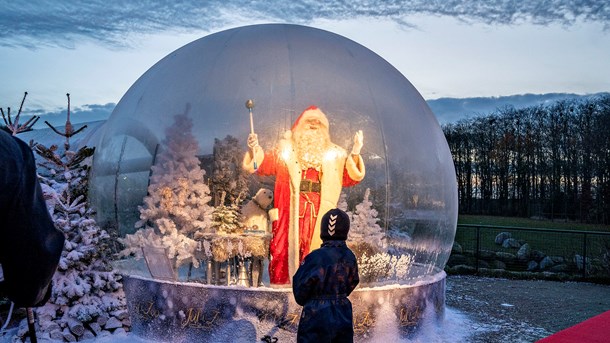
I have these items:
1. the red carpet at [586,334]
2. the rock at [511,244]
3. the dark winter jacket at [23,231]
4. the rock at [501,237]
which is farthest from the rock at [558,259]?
the dark winter jacket at [23,231]

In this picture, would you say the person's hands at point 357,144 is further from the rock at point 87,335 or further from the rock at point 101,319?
the rock at point 87,335

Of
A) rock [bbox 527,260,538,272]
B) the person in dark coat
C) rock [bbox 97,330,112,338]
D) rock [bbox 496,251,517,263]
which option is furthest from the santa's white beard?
rock [bbox 496,251,517,263]

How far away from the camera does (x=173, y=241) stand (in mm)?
7789

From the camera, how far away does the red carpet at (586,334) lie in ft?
22.5

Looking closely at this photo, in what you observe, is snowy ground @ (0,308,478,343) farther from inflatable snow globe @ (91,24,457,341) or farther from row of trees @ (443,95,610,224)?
row of trees @ (443,95,610,224)

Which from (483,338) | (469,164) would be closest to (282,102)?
(483,338)

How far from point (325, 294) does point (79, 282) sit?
4151 millimetres

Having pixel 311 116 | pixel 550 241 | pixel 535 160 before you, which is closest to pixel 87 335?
pixel 311 116

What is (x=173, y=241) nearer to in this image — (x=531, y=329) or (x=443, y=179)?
(x=443, y=179)

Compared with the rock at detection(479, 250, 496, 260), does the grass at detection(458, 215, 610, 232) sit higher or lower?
higher

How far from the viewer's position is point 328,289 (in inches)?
201

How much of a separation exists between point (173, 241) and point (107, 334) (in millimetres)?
1537

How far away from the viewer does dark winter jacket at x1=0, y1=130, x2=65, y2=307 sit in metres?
1.54

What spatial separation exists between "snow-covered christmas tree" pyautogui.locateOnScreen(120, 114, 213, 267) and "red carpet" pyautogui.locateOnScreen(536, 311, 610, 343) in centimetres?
425
